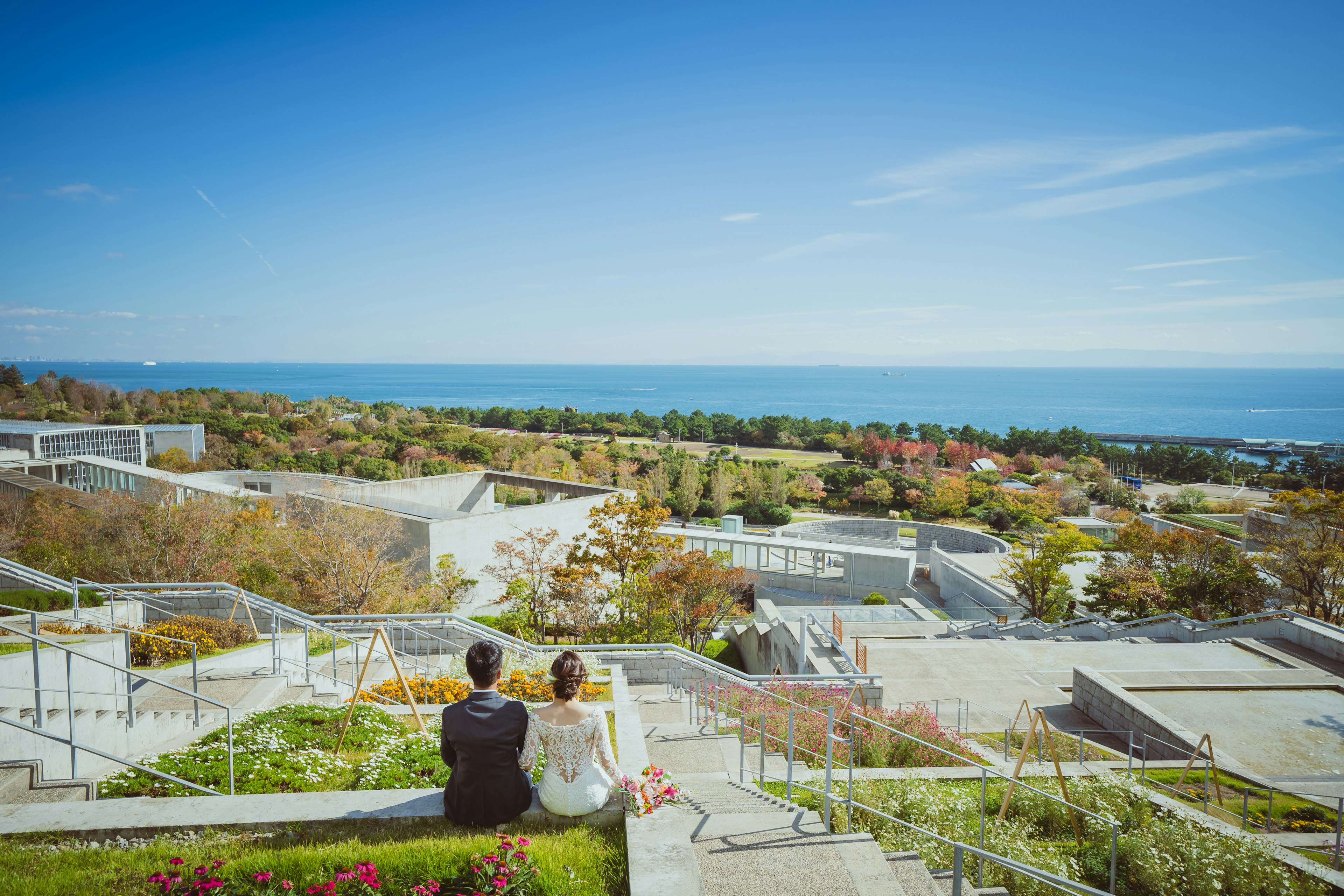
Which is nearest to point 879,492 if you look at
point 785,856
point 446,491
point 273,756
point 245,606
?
point 446,491

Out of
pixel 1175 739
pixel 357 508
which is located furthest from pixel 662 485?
pixel 1175 739

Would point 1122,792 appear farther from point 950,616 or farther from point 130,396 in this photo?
point 130,396

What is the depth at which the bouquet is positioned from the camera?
15.5 feet

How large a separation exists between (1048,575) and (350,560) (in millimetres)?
21795

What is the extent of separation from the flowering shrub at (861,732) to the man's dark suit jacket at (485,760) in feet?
15.9

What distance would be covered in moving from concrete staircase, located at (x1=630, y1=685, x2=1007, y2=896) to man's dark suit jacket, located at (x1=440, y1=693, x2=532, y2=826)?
1253mm

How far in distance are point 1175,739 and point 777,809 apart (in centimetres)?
906

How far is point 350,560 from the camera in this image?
57.9 feet

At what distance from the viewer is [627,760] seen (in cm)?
585

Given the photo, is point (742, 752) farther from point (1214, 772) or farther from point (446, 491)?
point (446, 491)

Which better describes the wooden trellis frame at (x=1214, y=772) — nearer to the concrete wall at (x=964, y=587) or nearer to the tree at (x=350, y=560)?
the concrete wall at (x=964, y=587)

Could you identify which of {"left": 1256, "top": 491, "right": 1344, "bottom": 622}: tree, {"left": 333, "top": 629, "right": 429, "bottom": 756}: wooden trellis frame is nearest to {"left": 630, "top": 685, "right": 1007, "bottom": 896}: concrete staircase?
{"left": 333, "top": 629, "right": 429, "bottom": 756}: wooden trellis frame

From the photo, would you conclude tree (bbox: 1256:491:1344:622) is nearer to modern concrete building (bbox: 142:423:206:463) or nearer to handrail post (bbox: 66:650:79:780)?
handrail post (bbox: 66:650:79:780)

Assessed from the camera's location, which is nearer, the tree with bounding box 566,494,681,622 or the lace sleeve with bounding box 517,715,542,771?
the lace sleeve with bounding box 517,715,542,771
